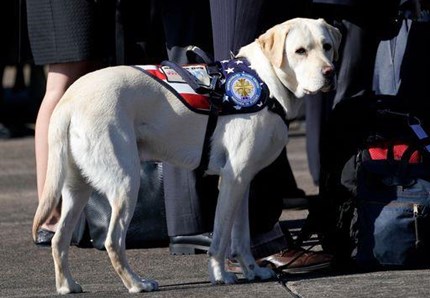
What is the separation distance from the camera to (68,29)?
6422mm

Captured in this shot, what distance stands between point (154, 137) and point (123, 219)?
37 cm

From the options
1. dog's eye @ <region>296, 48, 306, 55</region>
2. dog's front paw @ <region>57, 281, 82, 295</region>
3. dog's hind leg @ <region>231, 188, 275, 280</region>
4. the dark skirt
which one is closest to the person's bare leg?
the dark skirt

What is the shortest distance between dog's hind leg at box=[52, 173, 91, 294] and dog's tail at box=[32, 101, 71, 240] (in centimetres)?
13

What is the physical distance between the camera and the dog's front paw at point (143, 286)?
529 cm

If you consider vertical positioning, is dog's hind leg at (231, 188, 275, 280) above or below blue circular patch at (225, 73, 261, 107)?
below

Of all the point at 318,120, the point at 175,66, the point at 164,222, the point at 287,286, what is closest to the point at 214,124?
the point at 175,66

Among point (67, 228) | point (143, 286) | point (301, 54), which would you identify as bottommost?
point (143, 286)

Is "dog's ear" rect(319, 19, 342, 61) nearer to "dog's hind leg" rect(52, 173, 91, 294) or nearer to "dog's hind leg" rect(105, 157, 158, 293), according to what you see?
"dog's hind leg" rect(105, 157, 158, 293)

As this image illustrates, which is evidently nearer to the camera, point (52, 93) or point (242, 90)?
point (242, 90)

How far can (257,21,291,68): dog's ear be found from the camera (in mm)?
5344

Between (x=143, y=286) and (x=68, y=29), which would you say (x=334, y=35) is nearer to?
(x=143, y=286)

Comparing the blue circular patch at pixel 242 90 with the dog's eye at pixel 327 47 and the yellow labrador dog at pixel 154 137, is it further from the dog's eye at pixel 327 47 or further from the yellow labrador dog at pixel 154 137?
the dog's eye at pixel 327 47

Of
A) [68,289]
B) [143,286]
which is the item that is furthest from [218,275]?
[68,289]

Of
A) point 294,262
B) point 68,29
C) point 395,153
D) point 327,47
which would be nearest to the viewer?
point 327,47
